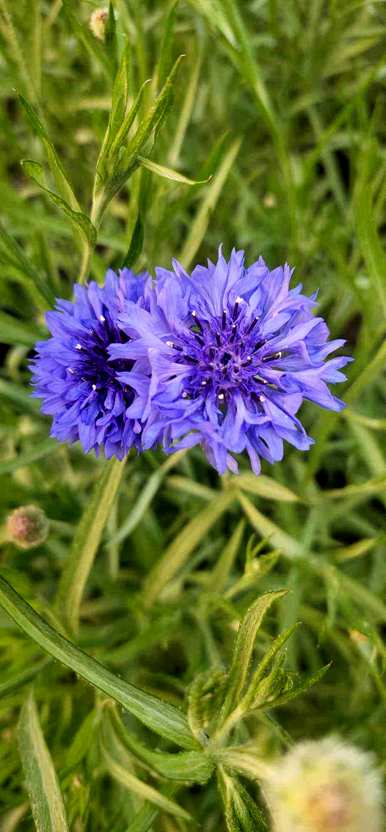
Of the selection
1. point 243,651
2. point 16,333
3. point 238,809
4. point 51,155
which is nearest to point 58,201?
point 51,155

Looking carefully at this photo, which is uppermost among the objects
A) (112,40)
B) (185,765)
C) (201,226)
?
(112,40)

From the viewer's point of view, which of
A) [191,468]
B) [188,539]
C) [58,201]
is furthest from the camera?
[191,468]

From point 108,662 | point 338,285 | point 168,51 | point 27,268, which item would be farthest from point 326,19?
point 108,662

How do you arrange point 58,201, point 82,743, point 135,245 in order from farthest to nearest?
point 82,743 < point 135,245 < point 58,201

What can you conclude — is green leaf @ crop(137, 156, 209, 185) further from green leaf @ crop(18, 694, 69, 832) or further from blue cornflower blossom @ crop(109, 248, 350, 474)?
green leaf @ crop(18, 694, 69, 832)

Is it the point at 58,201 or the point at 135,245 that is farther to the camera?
the point at 135,245

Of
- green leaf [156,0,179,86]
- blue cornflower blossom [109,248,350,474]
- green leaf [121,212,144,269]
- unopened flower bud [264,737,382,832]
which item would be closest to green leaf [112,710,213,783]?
unopened flower bud [264,737,382,832]

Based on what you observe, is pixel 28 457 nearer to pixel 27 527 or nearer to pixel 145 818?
pixel 27 527
